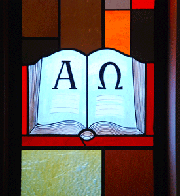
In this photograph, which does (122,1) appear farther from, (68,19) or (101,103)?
(101,103)

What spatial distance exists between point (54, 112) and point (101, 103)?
248 mm

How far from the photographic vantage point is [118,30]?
121 centimetres

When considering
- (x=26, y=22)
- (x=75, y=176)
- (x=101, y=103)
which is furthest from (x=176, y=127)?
(x=26, y=22)

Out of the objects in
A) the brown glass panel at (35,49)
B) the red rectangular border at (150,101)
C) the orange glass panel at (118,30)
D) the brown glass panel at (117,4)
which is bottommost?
the red rectangular border at (150,101)

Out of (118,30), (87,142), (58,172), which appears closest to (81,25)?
(118,30)

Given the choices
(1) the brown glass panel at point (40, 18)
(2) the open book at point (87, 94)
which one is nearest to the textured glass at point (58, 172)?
(2) the open book at point (87, 94)

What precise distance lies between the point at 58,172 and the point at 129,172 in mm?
364

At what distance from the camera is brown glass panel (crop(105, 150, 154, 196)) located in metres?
1.19

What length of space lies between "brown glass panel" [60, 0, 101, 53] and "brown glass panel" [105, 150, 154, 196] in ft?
1.87

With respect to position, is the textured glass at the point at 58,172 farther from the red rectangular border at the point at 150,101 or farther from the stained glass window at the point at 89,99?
the red rectangular border at the point at 150,101

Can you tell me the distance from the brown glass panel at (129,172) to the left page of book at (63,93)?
0.80ft

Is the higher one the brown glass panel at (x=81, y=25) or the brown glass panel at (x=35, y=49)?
the brown glass panel at (x=81, y=25)

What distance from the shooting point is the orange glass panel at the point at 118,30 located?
1.20 metres

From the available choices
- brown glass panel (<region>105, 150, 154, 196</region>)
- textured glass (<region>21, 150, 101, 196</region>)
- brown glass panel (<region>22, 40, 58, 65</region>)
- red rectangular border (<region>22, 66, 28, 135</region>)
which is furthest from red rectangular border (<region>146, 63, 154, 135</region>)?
red rectangular border (<region>22, 66, 28, 135</region>)
